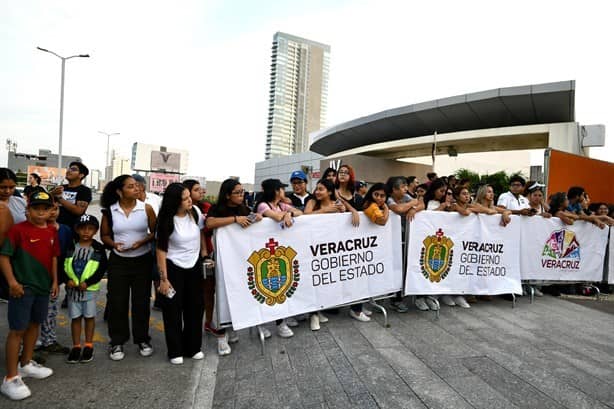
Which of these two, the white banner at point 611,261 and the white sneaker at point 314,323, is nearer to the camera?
the white sneaker at point 314,323

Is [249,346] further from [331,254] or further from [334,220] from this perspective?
[334,220]

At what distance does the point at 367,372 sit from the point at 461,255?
8.23ft

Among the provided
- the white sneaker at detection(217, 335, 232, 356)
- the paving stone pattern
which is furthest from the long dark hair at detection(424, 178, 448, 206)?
the white sneaker at detection(217, 335, 232, 356)

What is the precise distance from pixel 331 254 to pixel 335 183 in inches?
42.5

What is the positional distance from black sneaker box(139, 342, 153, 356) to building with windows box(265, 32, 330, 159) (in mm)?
123210

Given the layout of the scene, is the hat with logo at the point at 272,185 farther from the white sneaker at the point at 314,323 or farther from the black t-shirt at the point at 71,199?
the black t-shirt at the point at 71,199

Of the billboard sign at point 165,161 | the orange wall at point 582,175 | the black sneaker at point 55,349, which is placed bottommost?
the black sneaker at point 55,349

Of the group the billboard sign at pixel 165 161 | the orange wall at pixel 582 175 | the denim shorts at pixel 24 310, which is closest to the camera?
the denim shorts at pixel 24 310

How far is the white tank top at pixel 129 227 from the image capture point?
341 cm

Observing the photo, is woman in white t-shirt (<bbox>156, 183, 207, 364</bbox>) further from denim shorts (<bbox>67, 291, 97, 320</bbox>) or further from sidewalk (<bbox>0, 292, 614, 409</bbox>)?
denim shorts (<bbox>67, 291, 97, 320</bbox>)

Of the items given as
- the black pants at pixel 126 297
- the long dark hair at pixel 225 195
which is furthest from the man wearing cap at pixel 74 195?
the long dark hair at pixel 225 195

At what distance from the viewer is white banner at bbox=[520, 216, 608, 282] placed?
18.4 feet

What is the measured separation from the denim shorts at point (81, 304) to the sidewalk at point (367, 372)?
16.5 inches

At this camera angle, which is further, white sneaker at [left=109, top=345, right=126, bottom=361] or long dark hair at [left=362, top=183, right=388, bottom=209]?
long dark hair at [left=362, top=183, right=388, bottom=209]
